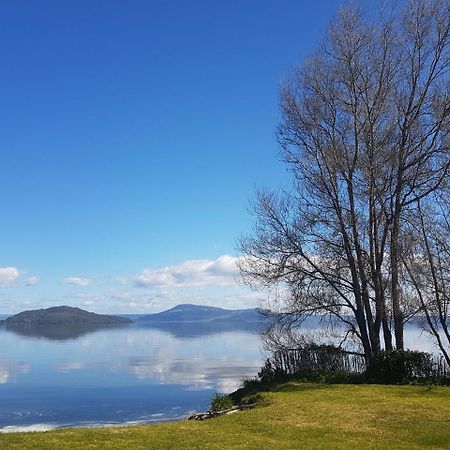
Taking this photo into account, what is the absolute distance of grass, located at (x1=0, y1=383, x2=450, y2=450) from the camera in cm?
1060

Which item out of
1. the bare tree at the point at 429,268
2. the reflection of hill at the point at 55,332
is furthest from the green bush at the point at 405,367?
the reflection of hill at the point at 55,332

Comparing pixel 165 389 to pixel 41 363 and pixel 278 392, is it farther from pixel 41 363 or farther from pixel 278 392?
pixel 41 363

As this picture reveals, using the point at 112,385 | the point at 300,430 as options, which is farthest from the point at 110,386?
the point at 300,430

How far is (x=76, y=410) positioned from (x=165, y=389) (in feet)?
22.4

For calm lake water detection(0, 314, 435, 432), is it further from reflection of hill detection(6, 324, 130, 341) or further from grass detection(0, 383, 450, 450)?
reflection of hill detection(6, 324, 130, 341)

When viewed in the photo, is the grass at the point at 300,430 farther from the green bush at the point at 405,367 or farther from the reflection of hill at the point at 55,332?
the reflection of hill at the point at 55,332

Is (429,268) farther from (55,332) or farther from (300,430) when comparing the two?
(55,332)

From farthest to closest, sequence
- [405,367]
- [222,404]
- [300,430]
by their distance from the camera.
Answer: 1. [405,367]
2. [222,404]
3. [300,430]

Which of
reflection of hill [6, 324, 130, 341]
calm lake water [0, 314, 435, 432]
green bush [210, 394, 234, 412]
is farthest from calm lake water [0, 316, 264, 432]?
reflection of hill [6, 324, 130, 341]

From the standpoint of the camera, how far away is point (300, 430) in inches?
469

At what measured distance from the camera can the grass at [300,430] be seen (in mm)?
10602

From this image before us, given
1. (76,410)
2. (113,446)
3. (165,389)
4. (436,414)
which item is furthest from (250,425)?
(165,389)

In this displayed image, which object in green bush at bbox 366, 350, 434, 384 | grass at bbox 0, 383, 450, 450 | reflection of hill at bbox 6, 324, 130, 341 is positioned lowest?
grass at bbox 0, 383, 450, 450

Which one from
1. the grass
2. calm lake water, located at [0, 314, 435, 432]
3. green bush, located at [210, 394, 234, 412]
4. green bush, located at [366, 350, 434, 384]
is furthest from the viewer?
calm lake water, located at [0, 314, 435, 432]
